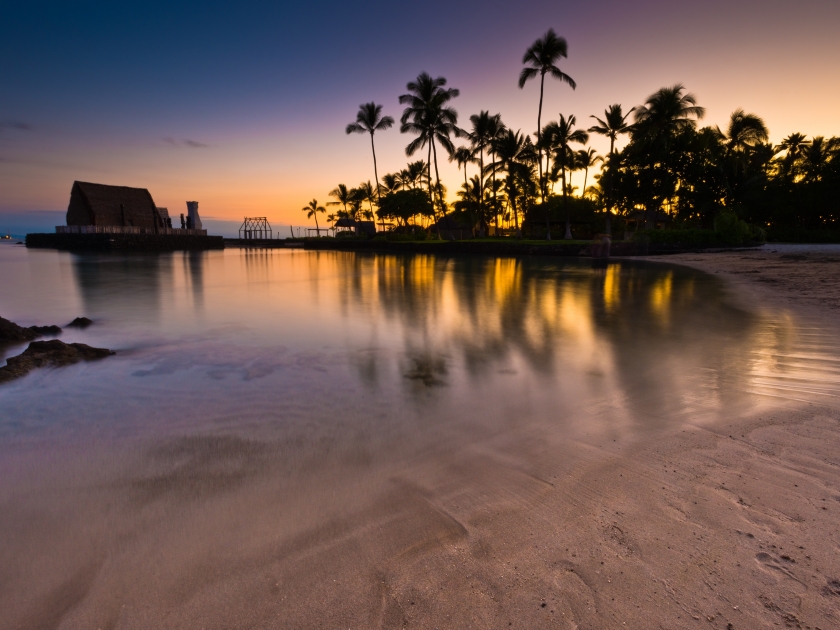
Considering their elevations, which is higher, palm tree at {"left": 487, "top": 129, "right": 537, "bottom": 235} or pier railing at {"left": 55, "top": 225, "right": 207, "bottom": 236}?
palm tree at {"left": 487, "top": 129, "right": 537, "bottom": 235}

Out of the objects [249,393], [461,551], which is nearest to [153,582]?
[461,551]

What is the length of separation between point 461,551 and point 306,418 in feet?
7.20

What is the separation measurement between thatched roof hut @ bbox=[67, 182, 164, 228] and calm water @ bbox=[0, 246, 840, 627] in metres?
47.4

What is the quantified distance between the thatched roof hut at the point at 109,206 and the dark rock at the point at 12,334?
49.4 metres

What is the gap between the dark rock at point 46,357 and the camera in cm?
503

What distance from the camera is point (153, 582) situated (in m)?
1.98

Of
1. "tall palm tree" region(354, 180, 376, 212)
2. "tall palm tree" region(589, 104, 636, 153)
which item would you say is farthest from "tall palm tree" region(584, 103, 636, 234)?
"tall palm tree" region(354, 180, 376, 212)

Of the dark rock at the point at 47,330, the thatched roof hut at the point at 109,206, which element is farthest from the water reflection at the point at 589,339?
the thatched roof hut at the point at 109,206

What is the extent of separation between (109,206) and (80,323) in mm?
49122

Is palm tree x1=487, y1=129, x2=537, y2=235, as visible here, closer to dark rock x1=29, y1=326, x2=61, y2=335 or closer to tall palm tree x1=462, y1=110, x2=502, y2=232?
tall palm tree x1=462, y1=110, x2=502, y2=232

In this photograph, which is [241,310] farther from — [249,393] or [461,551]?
[461,551]

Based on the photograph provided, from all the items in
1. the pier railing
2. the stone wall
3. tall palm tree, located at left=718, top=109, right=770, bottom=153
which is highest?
tall palm tree, located at left=718, top=109, right=770, bottom=153

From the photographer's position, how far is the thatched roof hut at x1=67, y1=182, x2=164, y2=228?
46.1 meters

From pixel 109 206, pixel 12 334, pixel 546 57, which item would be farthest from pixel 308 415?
pixel 109 206
